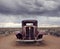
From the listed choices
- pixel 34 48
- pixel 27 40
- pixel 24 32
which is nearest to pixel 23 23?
pixel 24 32

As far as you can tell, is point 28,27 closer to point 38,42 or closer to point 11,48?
point 38,42

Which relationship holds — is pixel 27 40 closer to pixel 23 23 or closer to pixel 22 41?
pixel 22 41

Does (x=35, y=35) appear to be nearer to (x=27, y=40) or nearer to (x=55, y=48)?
(x=27, y=40)

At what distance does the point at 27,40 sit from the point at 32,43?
124 cm

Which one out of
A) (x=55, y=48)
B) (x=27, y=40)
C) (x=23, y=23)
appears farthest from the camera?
(x=23, y=23)

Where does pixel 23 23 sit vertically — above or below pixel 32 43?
above

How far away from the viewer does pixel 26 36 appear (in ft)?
88.5

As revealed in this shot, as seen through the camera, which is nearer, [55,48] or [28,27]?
[55,48]

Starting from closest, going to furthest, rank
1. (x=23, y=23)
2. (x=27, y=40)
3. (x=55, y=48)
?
(x=55, y=48), (x=27, y=40), (x=23, y=23)

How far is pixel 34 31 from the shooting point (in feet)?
89.4

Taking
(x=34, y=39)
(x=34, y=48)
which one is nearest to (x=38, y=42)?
→ (x=34, y=39)

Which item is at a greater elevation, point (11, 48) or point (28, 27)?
point (28, 27)

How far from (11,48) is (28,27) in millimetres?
4833

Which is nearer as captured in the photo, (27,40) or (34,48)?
(34,48)
